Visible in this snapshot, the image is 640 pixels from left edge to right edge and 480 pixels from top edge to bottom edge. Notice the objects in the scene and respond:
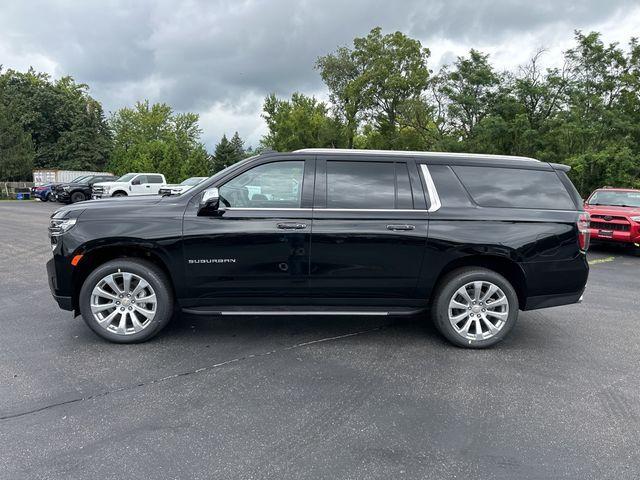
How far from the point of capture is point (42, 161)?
170 ft

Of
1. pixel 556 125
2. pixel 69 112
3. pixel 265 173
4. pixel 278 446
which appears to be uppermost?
pixel 69 112

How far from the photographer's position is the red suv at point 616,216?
10.0 metres

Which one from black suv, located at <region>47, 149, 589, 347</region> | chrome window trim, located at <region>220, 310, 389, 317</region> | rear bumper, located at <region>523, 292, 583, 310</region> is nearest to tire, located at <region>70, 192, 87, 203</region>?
black suv, located at <region>47, 149, 589, 347</region>

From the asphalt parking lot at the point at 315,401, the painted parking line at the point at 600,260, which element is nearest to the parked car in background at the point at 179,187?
the asphalt parking lot at the point at 315,401

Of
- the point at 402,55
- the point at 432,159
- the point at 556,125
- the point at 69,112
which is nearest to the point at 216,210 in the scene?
the point at 432,159

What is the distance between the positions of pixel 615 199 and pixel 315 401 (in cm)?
1135

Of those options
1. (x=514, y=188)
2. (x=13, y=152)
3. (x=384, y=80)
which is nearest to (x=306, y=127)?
(x=384, y=80)

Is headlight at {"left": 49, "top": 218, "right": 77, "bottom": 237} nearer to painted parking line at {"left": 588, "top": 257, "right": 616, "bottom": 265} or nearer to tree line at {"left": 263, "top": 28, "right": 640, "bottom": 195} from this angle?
painted parking line at {"left": 588, "top": 257, "right": 616, "bottom": 265}

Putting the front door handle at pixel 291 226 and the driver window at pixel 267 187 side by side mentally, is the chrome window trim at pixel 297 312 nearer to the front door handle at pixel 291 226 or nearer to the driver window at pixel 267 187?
the front door handle at pixel 291 226

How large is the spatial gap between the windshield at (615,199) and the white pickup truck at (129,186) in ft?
63.9

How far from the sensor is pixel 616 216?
10.3m

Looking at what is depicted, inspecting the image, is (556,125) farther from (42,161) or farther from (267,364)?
(42,161)

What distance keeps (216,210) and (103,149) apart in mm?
56393

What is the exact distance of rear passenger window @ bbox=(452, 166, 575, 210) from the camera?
4.30 meters
